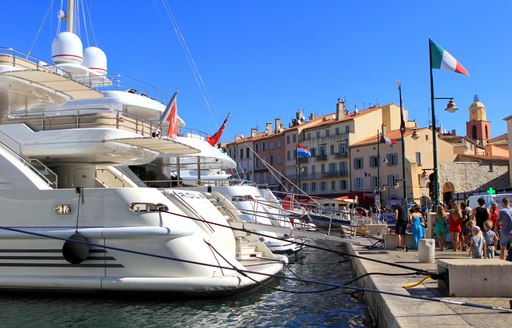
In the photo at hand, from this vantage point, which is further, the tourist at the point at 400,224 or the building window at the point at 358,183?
the building window at the point at 358,183

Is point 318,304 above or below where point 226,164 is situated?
below

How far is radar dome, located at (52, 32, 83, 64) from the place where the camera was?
2078 cm

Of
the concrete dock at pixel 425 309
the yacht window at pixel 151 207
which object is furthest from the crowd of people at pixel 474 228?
the yacht window at pixel 151 207

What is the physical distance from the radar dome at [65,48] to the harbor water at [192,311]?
1188cm

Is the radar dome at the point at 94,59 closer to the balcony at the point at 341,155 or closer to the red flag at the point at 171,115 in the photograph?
the red flag at the point at 171,115

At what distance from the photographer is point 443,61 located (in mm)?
18094

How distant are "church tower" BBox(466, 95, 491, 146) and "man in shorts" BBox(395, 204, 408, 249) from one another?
85.5 meters

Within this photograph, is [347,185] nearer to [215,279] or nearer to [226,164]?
[226,164]

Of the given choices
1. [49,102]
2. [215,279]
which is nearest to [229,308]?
[215,279]

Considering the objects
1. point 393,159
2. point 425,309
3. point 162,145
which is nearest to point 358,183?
point 393,159

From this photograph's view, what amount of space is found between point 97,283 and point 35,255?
57.9 inches

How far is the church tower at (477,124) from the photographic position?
317 ft

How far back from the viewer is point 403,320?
671cm

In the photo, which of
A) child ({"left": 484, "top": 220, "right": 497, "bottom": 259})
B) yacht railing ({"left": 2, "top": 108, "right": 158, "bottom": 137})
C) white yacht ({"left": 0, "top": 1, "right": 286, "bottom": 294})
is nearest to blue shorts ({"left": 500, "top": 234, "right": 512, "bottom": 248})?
child ({"left": 484, "top": 220, "right": 497, "bottom": 259})
